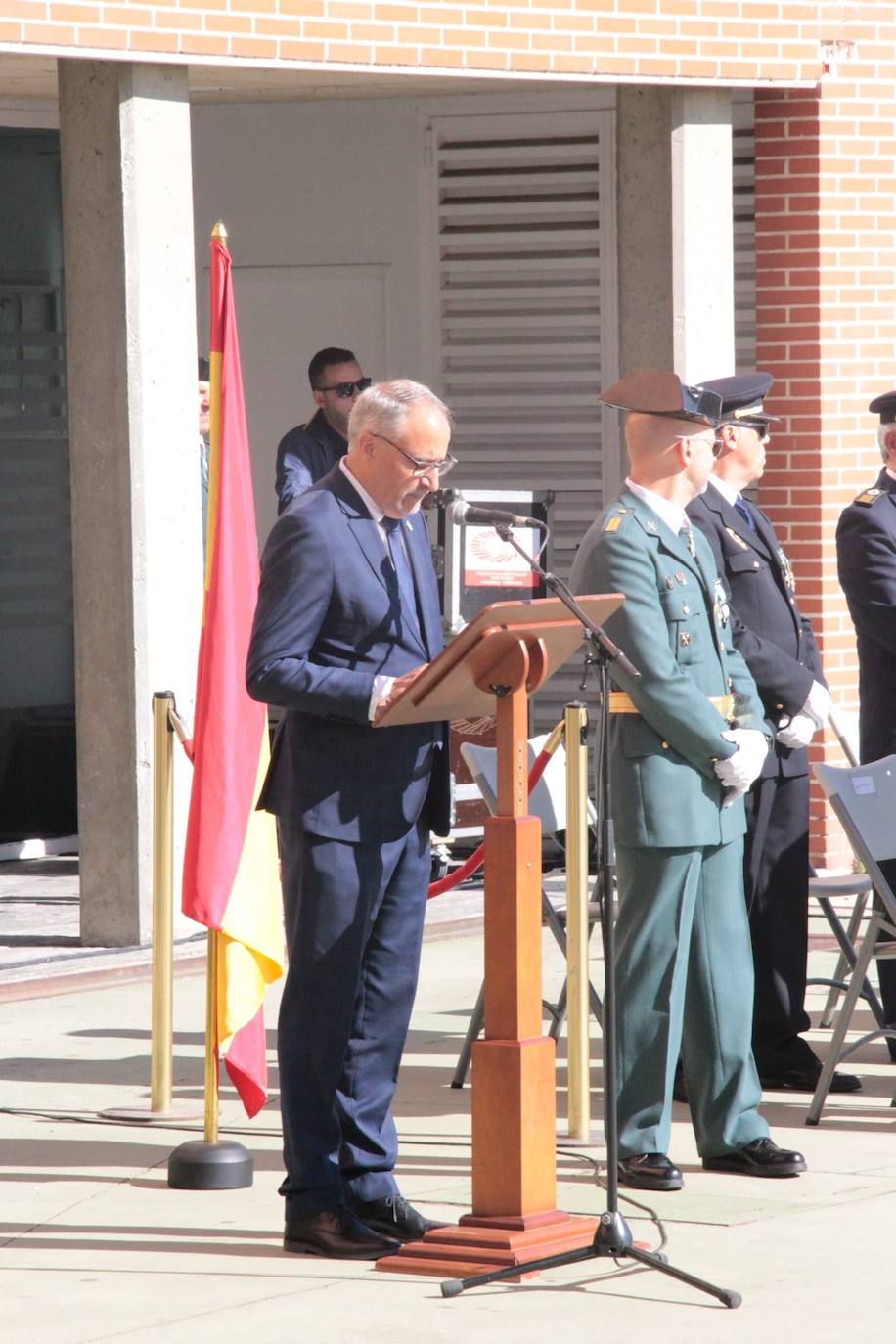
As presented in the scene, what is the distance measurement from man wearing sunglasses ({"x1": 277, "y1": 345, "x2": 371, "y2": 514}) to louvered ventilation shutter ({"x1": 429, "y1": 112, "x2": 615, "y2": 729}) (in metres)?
1.75

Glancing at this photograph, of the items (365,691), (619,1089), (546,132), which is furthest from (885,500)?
(546,132)

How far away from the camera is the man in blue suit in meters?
5.67

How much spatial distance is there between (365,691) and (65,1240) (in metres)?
1.51

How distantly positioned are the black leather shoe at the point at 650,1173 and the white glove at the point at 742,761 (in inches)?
37.4

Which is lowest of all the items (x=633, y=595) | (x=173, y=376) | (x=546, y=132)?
(x=633, y=595)

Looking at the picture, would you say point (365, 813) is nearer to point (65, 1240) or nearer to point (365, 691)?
point (365, 691)

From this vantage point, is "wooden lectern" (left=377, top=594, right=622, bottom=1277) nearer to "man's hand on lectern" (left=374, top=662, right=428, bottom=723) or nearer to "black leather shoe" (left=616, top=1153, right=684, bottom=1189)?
"man's hand on lectern" (left=374, top=662, right=428, bottom=723)

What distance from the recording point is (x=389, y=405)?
5.66 metres

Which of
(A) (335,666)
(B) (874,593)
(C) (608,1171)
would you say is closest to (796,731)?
(B) (874,593)

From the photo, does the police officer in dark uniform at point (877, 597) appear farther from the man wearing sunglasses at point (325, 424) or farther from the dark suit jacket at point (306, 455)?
the man wearing sunglasses at point (325, 424)

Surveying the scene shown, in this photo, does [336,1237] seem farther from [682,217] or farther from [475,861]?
[682,217]

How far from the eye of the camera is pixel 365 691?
5.57 m

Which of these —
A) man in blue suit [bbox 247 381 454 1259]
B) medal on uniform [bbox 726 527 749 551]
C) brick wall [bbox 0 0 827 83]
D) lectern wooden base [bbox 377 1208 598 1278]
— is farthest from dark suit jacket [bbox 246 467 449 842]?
brick wall [bbox 0 0 827 83]

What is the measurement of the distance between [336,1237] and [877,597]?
126 inches
